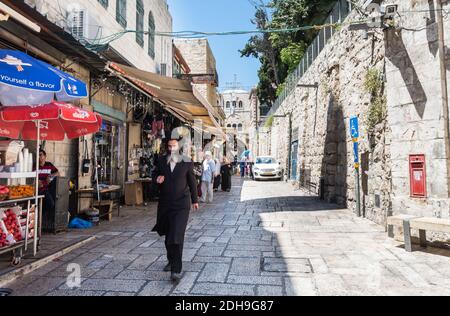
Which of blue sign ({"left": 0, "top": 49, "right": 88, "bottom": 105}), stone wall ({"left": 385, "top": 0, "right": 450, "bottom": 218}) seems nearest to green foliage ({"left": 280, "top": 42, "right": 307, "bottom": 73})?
stone wall ({"left": 385, "top": 0, "right": 450, "bottom": 218})

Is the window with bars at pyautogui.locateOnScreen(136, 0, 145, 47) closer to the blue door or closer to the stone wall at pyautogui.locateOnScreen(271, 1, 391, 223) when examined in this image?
the stone wall at pyautogui.locateOnScreen(271, 1, 391, 223)

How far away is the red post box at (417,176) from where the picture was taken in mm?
5781

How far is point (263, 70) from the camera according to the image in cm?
3503

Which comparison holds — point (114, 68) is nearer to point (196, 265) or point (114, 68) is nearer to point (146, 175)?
point (196, 265)

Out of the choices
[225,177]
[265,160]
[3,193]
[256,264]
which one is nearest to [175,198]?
[256,264]

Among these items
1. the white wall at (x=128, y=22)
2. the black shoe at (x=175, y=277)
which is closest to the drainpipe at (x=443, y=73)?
the black shoe at (x=175, y=277)

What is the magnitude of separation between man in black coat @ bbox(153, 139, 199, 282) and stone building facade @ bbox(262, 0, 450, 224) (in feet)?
13.4

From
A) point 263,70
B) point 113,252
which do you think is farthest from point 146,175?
point 263,70

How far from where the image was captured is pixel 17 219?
464 cm

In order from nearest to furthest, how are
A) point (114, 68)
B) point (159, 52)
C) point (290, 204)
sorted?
point (114, 68), point (290, 204), point (159, 52)

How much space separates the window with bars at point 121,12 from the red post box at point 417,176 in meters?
8.93

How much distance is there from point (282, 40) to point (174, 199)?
25091mm

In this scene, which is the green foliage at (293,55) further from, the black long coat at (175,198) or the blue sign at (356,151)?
the black long coat at (175,198)

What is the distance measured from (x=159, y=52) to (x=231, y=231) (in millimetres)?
10459
